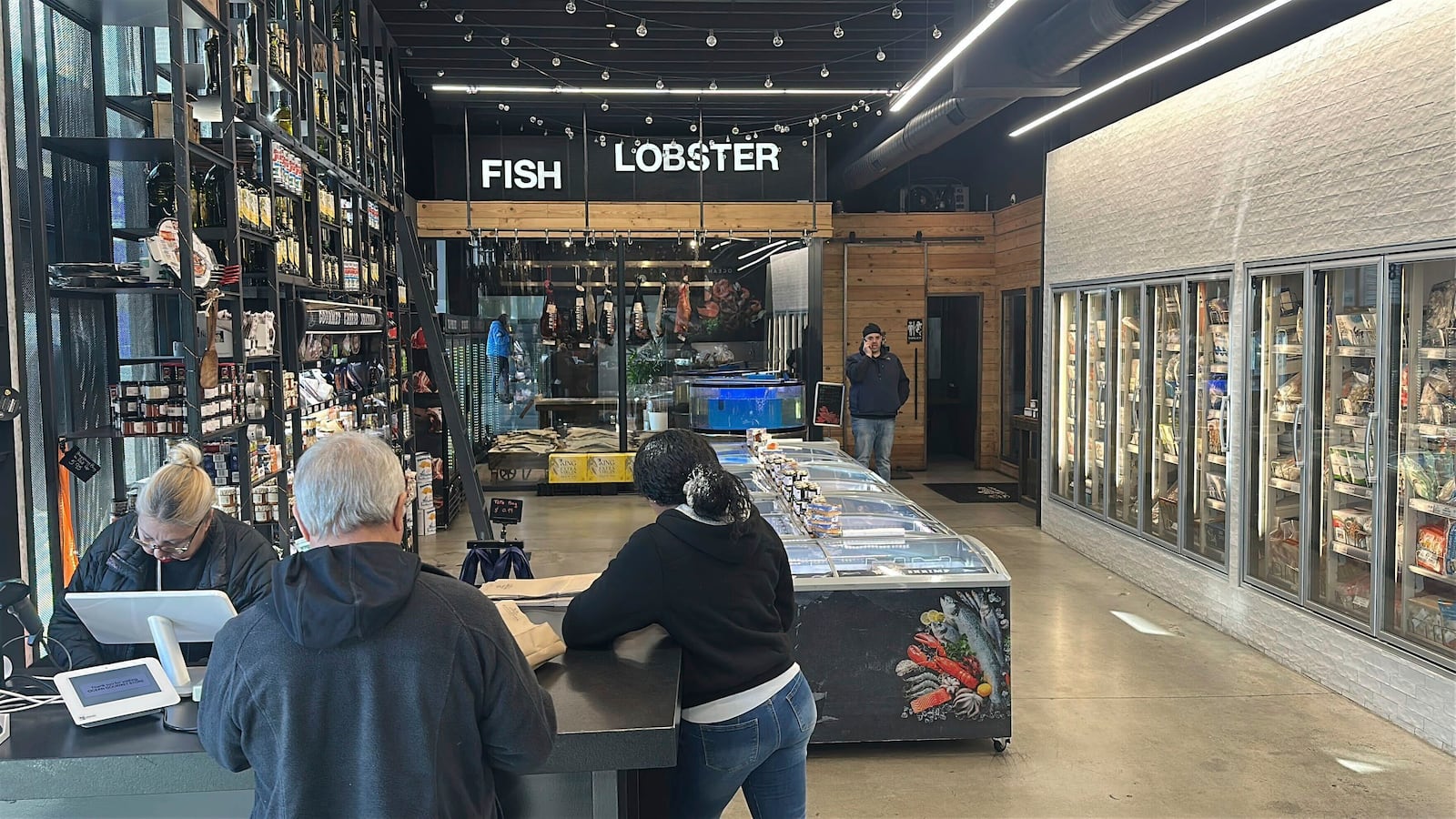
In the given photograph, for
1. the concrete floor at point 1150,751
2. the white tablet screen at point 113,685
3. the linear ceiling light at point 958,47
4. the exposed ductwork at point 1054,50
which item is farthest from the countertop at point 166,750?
the exposed ductwork at point 1054,50

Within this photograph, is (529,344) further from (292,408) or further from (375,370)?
(292,408)

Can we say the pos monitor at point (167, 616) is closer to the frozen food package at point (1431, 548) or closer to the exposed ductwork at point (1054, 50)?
the frozen food package at point (1431, 548)

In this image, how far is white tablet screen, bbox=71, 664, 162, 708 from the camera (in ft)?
8.18

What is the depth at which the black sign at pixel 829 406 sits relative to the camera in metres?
9.86

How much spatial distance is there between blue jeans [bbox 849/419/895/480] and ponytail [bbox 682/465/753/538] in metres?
7.75

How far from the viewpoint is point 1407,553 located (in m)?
5.07

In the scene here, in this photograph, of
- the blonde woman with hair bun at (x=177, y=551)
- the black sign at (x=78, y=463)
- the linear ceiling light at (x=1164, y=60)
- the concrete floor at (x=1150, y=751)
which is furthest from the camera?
the linear ceiling light at (x=1164, y=60)

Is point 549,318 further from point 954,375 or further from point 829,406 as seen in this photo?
point 954,375

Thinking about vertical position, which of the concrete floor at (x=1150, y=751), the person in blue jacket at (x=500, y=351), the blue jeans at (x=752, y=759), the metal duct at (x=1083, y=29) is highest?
the metal duct at (x=1083, y=29)

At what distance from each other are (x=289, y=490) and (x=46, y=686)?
281 cm

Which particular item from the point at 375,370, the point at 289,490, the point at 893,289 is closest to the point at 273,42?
the point at 289,490

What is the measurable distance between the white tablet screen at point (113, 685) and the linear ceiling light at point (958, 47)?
457cm

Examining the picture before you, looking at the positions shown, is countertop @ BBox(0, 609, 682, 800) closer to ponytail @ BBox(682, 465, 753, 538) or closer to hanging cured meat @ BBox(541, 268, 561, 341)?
ponytail @ BBox(682, 465, 753, 538)

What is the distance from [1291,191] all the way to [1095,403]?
3004mm
